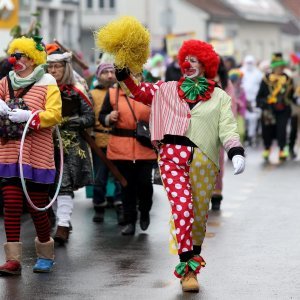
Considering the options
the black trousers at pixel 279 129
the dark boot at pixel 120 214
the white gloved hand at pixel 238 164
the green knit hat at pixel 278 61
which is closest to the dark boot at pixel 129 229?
the dark boot at pixel 120 214

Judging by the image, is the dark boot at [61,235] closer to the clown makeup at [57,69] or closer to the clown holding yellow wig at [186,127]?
the clown makeup at [57,69]

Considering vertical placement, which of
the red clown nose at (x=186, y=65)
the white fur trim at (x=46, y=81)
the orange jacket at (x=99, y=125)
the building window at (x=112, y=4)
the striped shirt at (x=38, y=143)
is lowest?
the building window at (x=112, y=4)

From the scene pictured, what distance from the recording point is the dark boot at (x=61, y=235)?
36.4ft

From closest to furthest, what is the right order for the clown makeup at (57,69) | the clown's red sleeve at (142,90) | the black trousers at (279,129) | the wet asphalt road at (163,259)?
1. the wet asphalt road at (163,259)
2. the clown's red sleeve at (142,90)
3. the clown makeup at (57,69)
4. the black trousers at (279,129)

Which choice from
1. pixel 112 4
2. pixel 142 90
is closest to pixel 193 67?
Result: pixel 142 90

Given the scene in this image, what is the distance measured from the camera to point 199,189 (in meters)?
9.11

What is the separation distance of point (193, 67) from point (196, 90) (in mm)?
223

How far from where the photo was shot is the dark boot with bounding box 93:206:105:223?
12.8 meters

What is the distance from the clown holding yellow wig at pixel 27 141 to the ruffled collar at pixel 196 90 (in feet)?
3.10

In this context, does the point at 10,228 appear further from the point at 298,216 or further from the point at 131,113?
the point at 298,216

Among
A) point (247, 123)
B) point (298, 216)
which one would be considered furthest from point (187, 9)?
point (298, 216)

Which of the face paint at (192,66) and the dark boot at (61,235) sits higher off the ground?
the face paint at (192,66)

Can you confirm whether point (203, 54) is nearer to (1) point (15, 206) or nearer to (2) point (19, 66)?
(2) point (19, 66)

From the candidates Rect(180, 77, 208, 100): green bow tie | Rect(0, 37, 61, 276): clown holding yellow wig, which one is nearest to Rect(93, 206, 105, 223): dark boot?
Rect(0, 37, 61, 276): clown holding yellow wig
